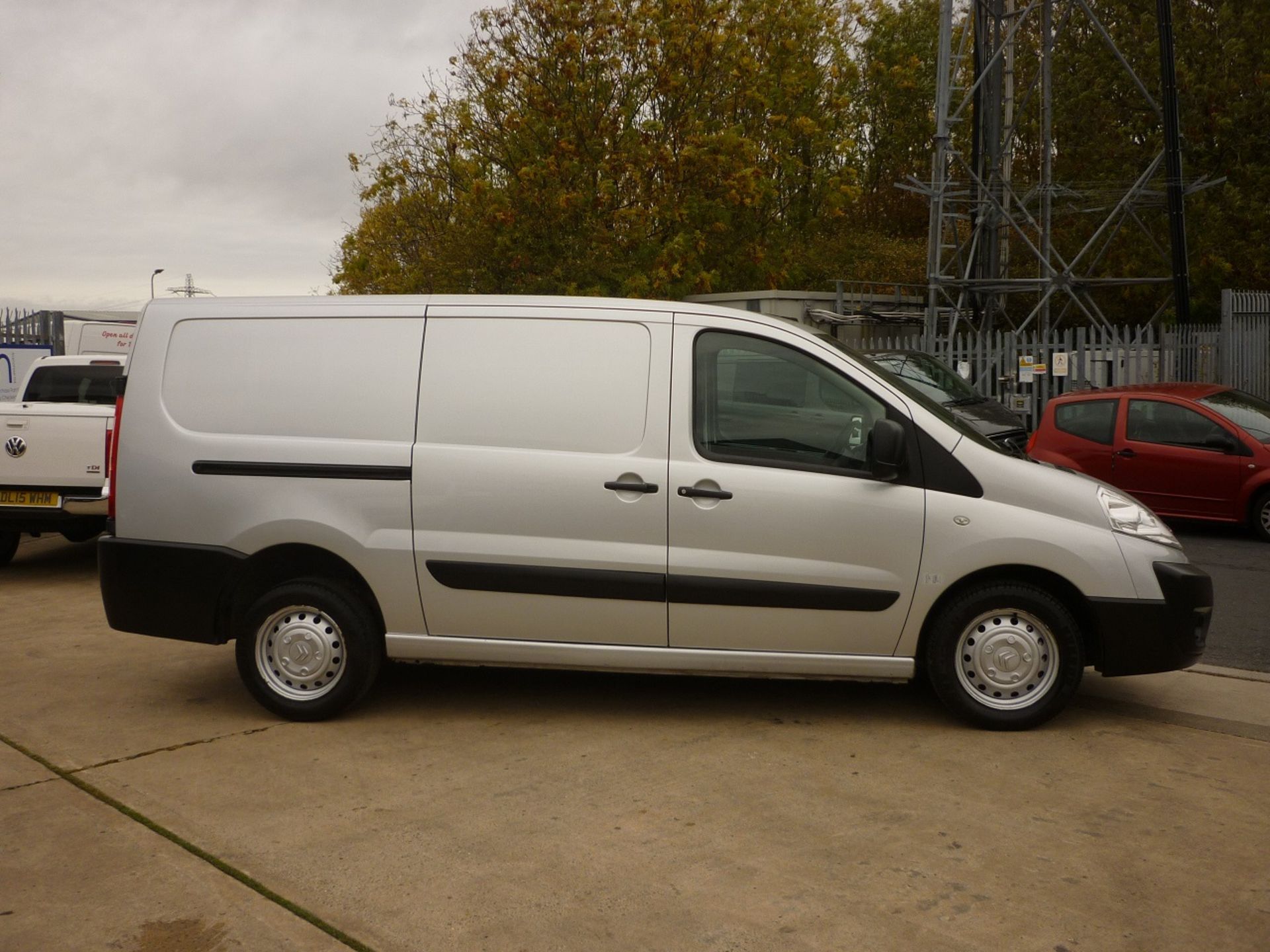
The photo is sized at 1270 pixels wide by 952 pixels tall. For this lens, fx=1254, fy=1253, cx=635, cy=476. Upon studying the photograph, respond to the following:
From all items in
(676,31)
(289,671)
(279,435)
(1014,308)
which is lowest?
(289,671)

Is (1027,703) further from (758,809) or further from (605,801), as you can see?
(605,801)

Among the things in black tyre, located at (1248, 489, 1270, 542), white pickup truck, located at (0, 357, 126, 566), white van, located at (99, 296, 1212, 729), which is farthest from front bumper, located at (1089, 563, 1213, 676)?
white pickup truck, located at (0, 357, 126, 566)

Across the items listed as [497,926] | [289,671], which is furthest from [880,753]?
[289,671]

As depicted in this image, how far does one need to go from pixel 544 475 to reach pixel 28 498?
6108 mm

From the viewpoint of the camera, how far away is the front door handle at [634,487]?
17.8 ft

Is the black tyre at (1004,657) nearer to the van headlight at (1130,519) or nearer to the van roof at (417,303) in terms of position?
the van headlight at (1130,519)

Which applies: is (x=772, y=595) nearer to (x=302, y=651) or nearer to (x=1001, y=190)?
(x=302, y=651)

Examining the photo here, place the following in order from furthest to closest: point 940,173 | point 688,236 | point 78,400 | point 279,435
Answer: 1. point 688,236
2. point 940,173
3. point 78,400
4. point 279,435

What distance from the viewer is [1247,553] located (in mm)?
10617

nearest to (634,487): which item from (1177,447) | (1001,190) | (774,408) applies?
(774,408)

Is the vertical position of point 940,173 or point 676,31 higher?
point 676,31

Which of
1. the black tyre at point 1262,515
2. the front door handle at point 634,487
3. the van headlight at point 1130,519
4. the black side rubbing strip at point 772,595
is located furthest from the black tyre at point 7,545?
the black tyre at point 1262,515

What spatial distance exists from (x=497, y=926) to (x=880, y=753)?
2.10m

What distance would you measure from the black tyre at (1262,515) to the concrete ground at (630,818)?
5.65 metres
